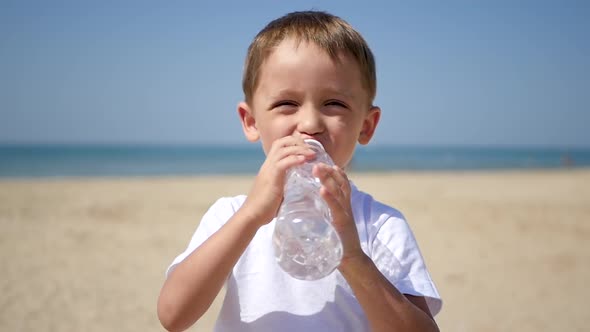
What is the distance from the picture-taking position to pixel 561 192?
578 inches

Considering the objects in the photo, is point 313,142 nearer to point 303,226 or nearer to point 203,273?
point 303,226

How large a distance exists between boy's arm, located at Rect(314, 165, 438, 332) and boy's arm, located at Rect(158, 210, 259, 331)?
10.3 inches

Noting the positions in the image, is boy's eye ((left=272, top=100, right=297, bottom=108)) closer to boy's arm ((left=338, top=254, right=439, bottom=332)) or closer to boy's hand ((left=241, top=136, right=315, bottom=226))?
boy's hand ((left=241, top=136, right=315, bottom=226))

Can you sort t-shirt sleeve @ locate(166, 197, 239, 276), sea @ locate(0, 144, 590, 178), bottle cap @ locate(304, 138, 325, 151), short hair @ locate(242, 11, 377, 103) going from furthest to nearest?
sea @ locate(0, 144, 590, 178)
t-shirt sleeve @ locate(166, 197, 239, 276)
short hair @ locate(242, 11, 377, 103)
bottle cap @ locate(304, 138, 325, 151)

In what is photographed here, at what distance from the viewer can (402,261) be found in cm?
174

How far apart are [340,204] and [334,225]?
2.6 inches

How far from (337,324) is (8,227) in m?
8.62

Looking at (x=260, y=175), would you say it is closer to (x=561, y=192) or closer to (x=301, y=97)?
(x=301, y=97)

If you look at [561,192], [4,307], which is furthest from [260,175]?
[561,192]

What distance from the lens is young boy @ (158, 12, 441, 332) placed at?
1523 millimetres

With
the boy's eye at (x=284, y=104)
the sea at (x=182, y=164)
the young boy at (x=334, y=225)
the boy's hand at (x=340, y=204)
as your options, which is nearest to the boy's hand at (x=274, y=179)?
the young boy at (x=334, y=225)

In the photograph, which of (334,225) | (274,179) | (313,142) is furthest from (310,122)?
(334,225)

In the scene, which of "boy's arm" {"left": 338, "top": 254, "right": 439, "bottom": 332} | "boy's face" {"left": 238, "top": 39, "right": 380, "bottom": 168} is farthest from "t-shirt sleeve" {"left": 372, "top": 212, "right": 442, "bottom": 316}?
"boy's face" {"left": 238, "top": 39, "right": 380, "bottom": 168}

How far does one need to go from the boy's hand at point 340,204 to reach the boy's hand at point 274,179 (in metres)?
0.10
